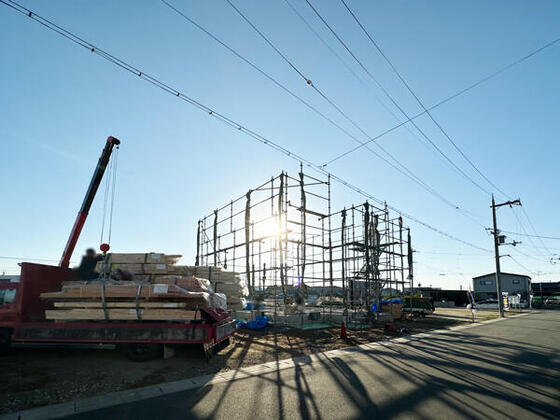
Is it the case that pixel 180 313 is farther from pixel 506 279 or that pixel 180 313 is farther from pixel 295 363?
pixel 506 279

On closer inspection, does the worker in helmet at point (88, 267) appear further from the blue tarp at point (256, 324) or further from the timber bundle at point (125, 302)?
the blue tarp at point (256, 324)

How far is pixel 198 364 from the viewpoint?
7535mm

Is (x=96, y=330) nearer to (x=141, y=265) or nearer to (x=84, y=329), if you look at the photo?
(x=84, y=329)

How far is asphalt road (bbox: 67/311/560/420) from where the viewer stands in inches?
184

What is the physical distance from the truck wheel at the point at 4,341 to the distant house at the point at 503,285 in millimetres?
68231

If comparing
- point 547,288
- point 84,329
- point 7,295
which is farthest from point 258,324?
point 547,288

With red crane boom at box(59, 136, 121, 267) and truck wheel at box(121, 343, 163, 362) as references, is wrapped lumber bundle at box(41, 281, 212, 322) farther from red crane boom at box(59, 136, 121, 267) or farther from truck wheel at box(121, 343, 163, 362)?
red crane boom at box(59, 136, 121, 267)

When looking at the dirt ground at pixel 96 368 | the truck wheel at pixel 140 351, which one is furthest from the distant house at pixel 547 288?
the truck wheel at pixel 140 351

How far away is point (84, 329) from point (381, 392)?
256 inches

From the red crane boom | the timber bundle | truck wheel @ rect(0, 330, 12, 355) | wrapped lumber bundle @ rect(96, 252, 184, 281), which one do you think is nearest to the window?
truck wheel @ rect(0, 330, 12, 355)

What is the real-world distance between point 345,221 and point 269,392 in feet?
47.9

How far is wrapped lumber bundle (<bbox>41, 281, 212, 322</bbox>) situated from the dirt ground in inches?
40.3

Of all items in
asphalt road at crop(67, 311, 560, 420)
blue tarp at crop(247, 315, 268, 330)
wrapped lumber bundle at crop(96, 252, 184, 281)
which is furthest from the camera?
blue tarp at crop(247, 315, 268, 330)

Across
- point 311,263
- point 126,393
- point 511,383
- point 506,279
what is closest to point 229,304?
point 311,263
